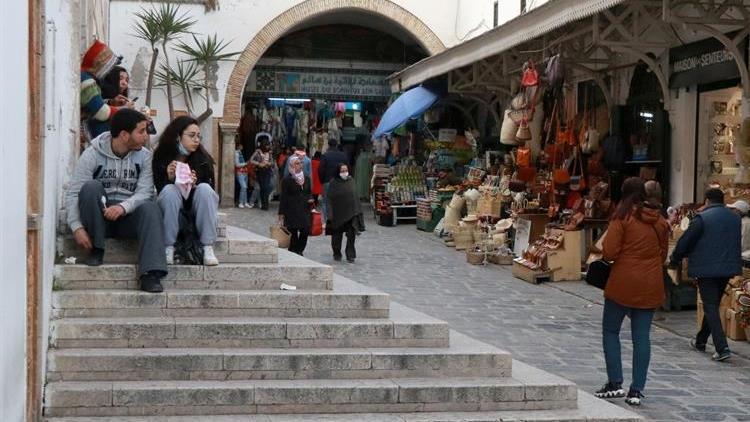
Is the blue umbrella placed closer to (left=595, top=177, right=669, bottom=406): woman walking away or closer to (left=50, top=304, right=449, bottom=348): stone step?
(left=595, top=177, right=669, bottom=406): woman walking away

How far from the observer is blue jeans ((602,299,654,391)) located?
25.7 ft

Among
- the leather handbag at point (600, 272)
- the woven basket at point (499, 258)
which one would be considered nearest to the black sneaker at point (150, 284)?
the leather handbag at point (600, 272)

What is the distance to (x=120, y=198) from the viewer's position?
25.9 ft

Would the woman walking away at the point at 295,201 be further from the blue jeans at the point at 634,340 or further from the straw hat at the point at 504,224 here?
the blue jeans at the point at 634,340

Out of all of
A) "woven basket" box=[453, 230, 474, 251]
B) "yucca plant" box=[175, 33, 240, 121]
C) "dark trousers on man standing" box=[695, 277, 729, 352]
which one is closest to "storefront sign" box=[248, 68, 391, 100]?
"yucca plant" box=[175, 33, 240, 121]

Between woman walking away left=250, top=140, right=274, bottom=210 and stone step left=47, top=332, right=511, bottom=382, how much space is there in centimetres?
1881

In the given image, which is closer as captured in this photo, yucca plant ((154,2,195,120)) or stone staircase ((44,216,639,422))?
stone staircase ((44,216,639,422))

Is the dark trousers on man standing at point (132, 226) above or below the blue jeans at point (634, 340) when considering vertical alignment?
above

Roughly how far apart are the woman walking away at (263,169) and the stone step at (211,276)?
1765 centimetres

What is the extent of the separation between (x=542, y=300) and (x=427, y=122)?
11.4 metres

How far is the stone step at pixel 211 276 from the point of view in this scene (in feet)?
24.4

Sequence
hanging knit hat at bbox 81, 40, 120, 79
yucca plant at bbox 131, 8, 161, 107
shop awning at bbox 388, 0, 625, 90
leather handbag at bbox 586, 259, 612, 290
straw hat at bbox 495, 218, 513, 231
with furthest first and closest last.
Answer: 1. yucca plant at bbox 131, 8, 161, 107
2. straw hat at bbox 495, 218, 513, 231
3. shop awning at bbox 388, 0, 625, 90
4. hanging knit hat at bbox 81, 40, 120, 79
5. leather handbag at bbox 586, 259, 612, 290

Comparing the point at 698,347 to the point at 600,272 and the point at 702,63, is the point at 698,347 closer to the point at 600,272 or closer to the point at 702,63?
the point at 600,272

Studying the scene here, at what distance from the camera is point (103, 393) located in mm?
6398
